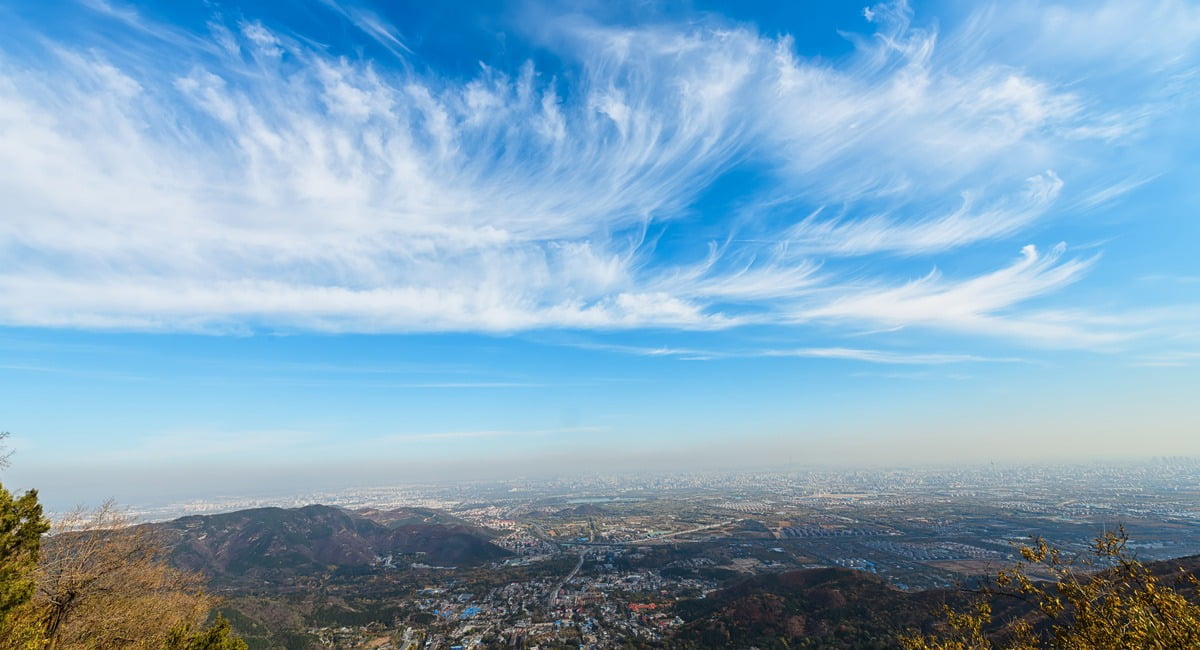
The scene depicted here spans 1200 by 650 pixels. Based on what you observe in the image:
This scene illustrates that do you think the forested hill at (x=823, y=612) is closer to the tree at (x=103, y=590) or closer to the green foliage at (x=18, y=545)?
the tree at (x=103, y=590)

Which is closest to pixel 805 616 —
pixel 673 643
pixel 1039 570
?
pixel 673 643

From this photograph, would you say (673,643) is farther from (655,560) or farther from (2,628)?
(2,628)

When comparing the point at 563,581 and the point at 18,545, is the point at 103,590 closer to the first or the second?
the point at 18,545

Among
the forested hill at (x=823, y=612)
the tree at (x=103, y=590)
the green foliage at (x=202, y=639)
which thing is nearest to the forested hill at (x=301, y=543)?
the forested hill at (x=823, y=612)

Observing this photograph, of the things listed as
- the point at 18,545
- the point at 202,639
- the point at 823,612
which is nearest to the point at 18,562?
the point at 18,545

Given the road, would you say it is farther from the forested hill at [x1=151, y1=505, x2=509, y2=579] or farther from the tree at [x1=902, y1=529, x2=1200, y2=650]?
the tree at [x1=902, y1=529, x2=1200, y2=650]

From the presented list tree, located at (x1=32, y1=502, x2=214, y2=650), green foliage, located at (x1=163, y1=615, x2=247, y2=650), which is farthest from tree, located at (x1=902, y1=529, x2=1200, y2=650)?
tree, located at (x1=32, y1=502, x2=214, y2=650)

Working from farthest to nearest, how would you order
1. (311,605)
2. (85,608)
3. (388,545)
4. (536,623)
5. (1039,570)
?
(388,545)
(1039,570)
(311,605)
(536,623)
(85,608)
